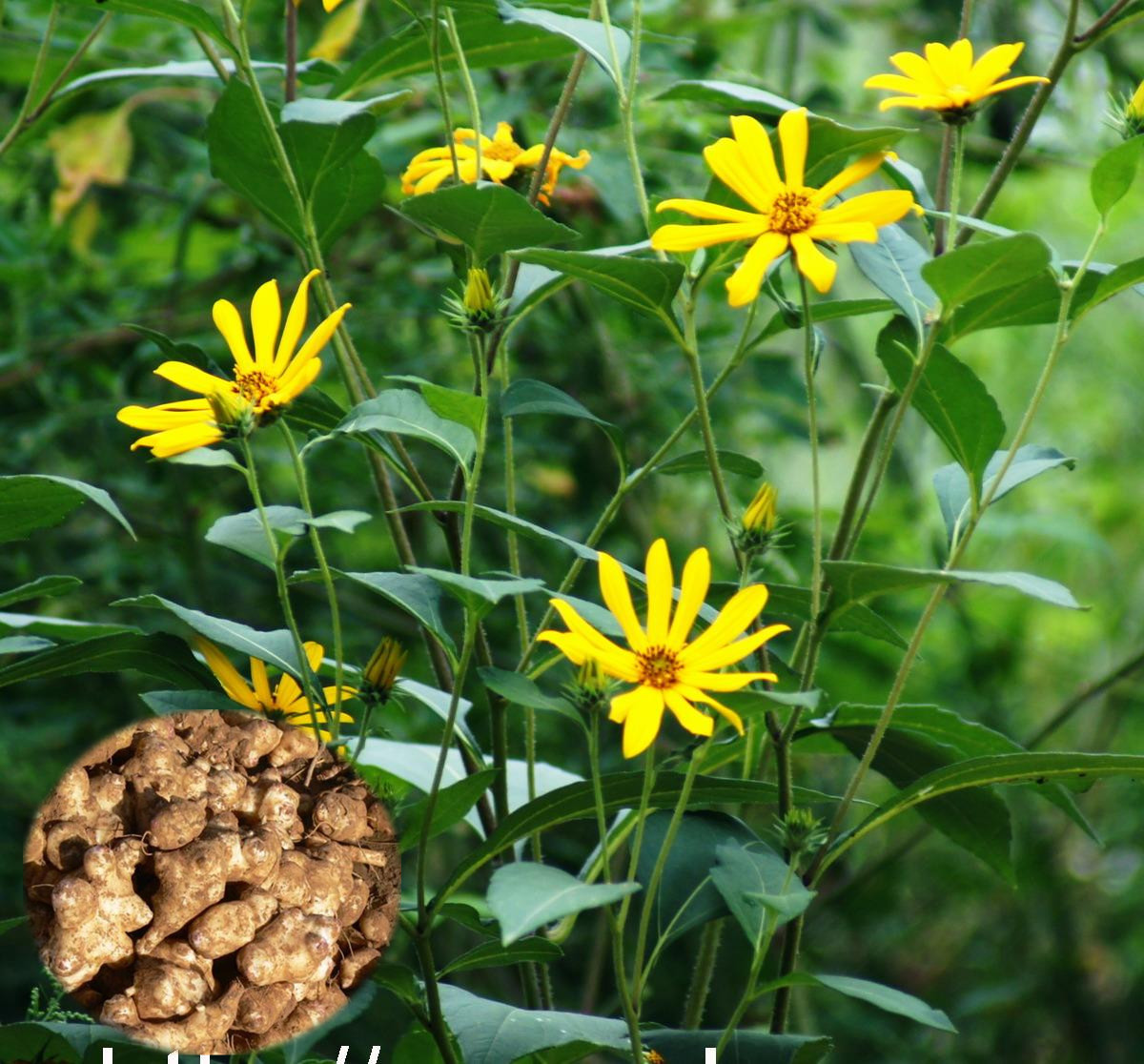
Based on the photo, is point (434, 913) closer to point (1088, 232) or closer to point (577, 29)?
point (577, 29)

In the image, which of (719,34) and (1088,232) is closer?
(719,34)

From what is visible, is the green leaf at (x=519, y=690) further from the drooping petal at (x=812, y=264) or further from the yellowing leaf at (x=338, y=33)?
the yellowing leaf at (x=338, y=33)

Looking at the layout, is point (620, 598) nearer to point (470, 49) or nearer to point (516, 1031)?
point (516, 1031)

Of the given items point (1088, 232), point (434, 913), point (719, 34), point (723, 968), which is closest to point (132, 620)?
point (723, 968)

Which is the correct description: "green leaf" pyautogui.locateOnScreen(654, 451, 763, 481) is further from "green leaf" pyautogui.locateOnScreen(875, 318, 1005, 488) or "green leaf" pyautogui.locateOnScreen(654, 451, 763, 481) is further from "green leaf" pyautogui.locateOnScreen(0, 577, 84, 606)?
"green leaf" pyautogui.locateOnScreen(0, 577, 84, 606)

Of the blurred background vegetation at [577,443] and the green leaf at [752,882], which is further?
the blurred background vegetation at [577,443]

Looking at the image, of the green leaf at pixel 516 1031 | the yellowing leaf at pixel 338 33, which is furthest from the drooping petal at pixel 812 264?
the yellowing leaf at pixel 338 33

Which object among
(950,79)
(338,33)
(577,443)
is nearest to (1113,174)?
(950,79)
